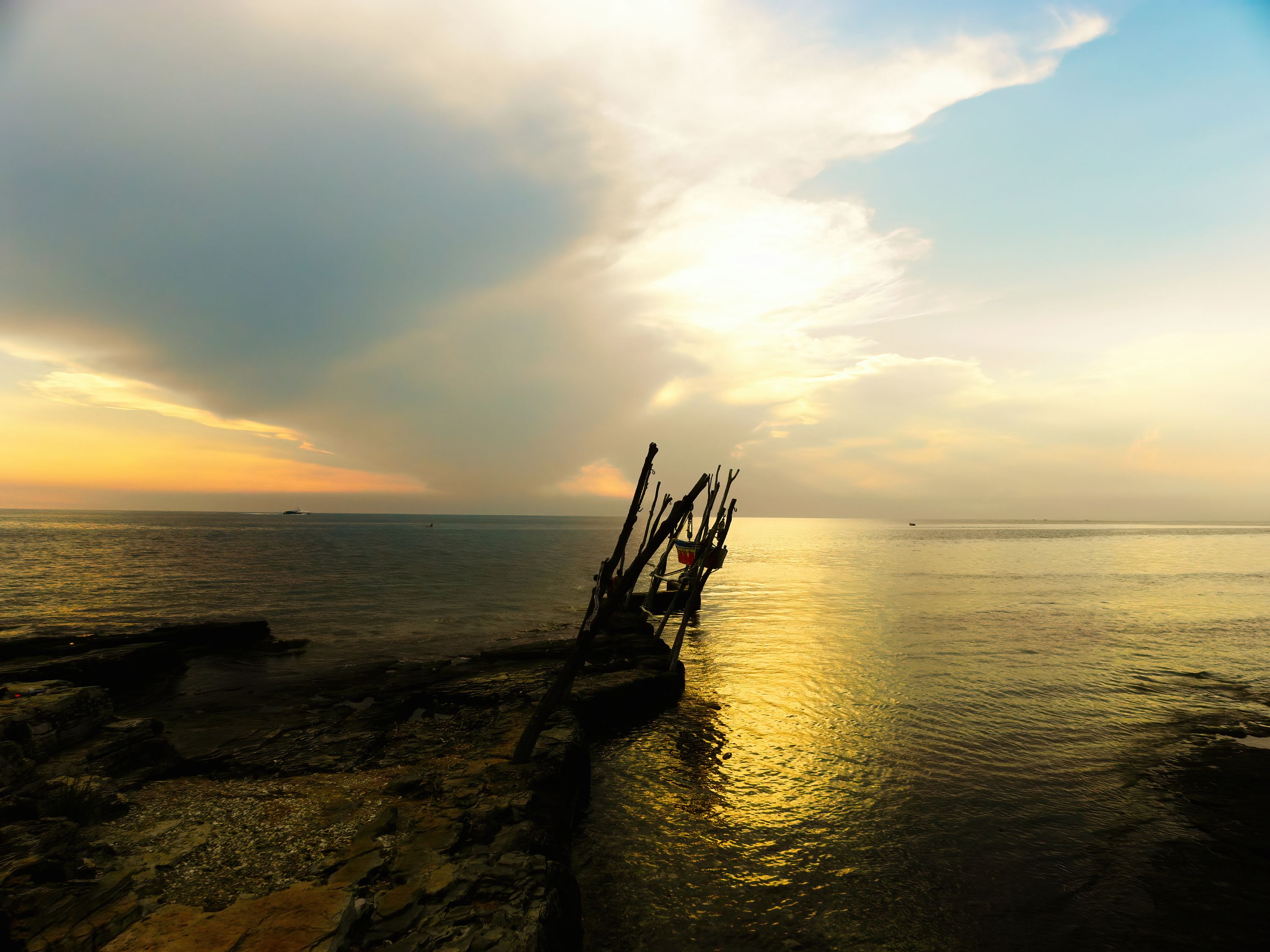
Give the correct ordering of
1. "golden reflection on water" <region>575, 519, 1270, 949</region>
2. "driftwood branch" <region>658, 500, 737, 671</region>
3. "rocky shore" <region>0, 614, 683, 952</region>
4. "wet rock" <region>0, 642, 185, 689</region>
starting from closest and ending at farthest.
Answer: "rocky shore" <region>0, 614, 683, 952</region> < "golden reflection on water" <region>575, 519, 1270, 949</region> < "wet rock" <region>0, 642, 185, 689</region> < "driftwood branch" <region>658, 500, 737, 671</region>

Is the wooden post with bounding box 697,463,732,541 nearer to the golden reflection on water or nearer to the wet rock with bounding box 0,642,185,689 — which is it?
the golden reflection on water

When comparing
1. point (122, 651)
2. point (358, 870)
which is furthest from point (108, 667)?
point (358, 870)

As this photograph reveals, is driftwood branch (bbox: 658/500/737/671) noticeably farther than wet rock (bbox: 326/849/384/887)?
Yes

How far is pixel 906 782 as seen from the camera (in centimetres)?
1121

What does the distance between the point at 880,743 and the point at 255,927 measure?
13049 millimetres

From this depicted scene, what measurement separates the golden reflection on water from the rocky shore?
1.56 m

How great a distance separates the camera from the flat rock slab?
4836 millimetres

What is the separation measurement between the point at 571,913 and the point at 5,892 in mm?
5695

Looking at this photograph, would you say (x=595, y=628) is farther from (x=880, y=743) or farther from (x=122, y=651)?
(x=122, y=651)

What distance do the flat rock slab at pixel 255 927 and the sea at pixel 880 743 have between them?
3419 mm

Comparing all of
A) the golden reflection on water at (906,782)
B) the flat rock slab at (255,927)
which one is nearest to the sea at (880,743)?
the golden reflection on water at (906,782)

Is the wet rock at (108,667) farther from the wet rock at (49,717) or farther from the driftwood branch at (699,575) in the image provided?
the driftwood branch at (699,575)

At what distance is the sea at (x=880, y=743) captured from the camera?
754 cm

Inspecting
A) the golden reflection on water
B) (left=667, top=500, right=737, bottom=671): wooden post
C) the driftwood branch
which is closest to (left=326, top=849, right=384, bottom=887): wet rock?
the golden reflection on water
